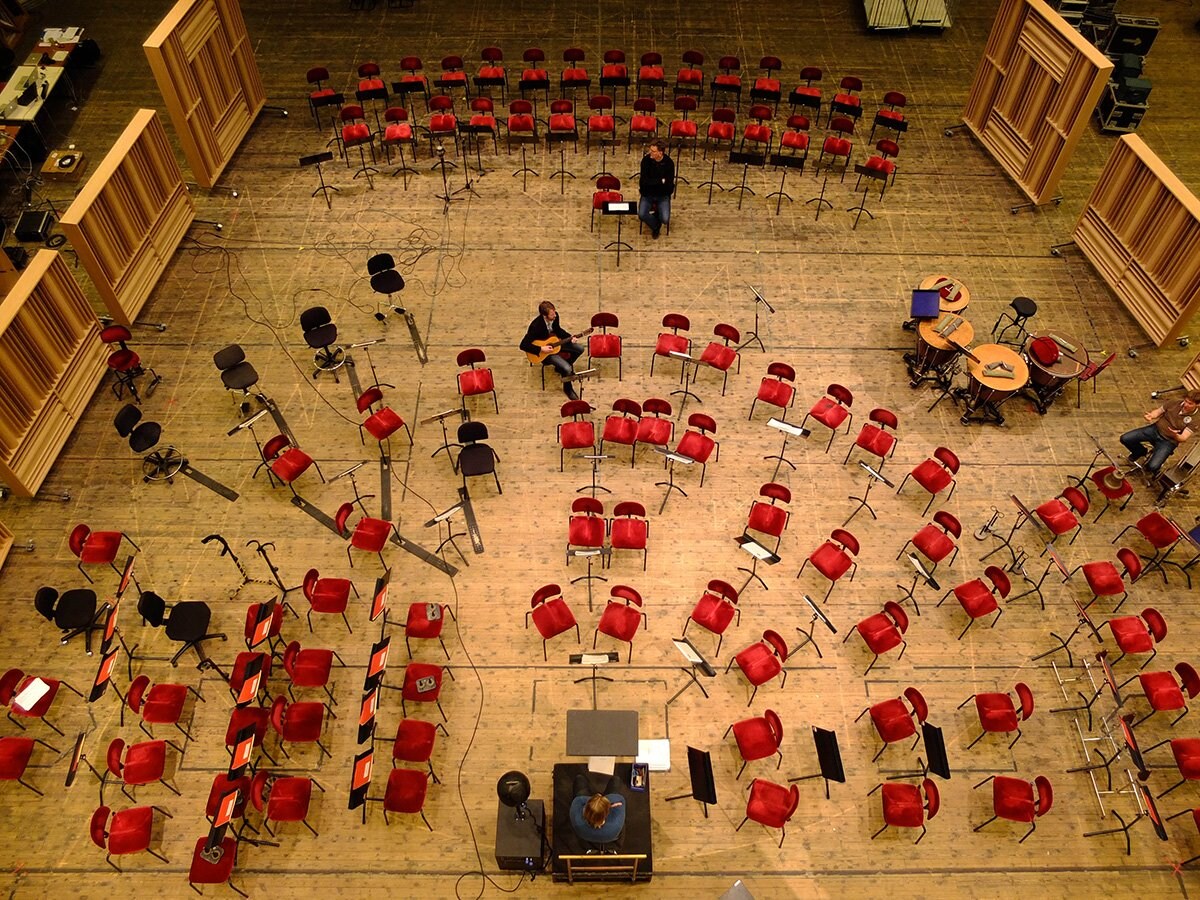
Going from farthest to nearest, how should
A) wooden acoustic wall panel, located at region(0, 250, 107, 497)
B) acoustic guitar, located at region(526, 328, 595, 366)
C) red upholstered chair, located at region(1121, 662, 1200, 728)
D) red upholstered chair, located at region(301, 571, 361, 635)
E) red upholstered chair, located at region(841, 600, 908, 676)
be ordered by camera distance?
acoustic guitar, located at region(526, 328, 595, 366), wooden acoustic wall panel, located at region(0, 250, 107, 497), red upholstered chair, located at region(301, 571, 361, 635), red upholstered chair, located at region(841, 600, 908, 676), red upholstered chair, located at region(1121, 662, 1200, 728)

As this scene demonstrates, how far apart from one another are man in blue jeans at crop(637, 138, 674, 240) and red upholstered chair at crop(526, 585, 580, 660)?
6.20 m

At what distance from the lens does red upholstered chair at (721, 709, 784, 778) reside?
8.32 metres

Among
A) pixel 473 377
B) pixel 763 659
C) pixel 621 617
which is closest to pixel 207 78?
pixel 473 377

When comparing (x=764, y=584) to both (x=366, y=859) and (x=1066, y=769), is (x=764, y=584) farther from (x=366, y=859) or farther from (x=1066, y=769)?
(x=366, y=859)

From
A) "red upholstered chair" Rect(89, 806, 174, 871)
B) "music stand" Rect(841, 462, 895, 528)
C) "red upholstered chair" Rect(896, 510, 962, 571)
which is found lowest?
"music stand" Rect(841, 462, 895, 528)

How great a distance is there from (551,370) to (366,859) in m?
6.08

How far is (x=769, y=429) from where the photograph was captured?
11.3 meters

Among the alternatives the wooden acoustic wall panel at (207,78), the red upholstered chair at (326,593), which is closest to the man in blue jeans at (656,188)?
the wooden acoustic wall panel at (207,78)

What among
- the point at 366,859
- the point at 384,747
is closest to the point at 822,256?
the point at 384,747

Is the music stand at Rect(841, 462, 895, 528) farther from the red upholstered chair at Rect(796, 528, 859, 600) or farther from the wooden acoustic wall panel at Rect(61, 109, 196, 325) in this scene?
the wooden acoustic wall panel at Rect(61, 109, 196, 325)

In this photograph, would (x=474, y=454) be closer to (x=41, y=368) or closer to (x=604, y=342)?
(x=604, y=342)

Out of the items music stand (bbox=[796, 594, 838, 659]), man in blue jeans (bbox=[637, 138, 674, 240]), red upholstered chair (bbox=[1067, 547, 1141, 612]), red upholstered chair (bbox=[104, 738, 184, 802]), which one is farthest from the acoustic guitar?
red upholstered chair (bbox=[1067, 547, 1141, 612])

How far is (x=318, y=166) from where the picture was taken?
1443 centimetres

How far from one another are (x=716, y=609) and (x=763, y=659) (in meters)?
0.66
